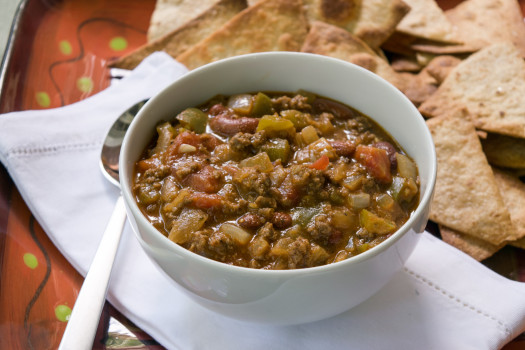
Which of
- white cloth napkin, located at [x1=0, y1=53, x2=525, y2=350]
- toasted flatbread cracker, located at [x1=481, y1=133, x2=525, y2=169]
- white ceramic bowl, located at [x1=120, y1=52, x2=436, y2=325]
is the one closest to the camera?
white ceramic bowl, located at [x1=120, y1=52, x2=436, y2=325]

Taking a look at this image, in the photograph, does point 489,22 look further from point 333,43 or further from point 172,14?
point 172,14

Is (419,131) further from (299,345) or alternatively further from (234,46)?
(234,46)

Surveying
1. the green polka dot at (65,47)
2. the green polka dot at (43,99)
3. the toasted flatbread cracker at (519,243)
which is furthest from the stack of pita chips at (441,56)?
the green polka dot at (43,99)

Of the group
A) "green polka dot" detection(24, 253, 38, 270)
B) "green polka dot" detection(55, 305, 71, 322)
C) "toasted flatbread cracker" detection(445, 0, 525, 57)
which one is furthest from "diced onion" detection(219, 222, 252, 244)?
"toasted flatbread cracker" detection(445, 0, 525, 57)

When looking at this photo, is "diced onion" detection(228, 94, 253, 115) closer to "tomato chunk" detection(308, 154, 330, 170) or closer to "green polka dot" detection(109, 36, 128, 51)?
"tomato chunk" detection(308, 154, 330, 170)

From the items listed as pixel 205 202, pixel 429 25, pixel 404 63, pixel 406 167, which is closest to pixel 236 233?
pixel 205 202

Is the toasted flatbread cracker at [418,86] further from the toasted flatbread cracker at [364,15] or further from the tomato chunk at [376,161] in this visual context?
the tomato chunk at [376,161]

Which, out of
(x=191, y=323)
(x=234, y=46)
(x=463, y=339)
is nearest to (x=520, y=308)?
(x=463, y=339)
